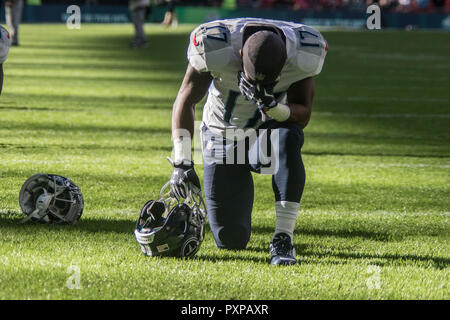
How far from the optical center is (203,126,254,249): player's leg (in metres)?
4.74

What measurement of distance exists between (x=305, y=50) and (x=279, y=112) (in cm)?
42

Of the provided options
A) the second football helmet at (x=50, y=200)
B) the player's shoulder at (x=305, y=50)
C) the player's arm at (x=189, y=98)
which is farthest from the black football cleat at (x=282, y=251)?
the second football helmet at (x=50, y=200)

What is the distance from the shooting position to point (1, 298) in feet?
11.7

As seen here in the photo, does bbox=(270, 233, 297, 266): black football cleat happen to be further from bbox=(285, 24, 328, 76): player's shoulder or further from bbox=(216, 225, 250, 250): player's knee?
bbox=(285, 24, 328, 76): player's shoulder

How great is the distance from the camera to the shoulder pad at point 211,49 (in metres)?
4.45

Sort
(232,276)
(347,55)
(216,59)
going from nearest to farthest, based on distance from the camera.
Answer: (232,276)
(216,59)
(347,55)

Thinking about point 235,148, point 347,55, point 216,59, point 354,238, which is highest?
point 216,59

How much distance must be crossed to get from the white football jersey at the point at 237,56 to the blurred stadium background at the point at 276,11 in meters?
28.6

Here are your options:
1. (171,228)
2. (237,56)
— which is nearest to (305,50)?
(237,56)

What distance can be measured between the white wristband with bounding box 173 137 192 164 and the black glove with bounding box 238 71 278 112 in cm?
47

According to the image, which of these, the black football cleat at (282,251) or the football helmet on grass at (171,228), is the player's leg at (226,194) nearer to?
the football helmet on grass at (171,228)
